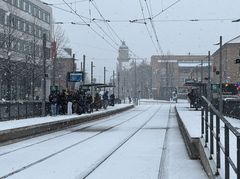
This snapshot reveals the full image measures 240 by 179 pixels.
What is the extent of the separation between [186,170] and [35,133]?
36.1ft

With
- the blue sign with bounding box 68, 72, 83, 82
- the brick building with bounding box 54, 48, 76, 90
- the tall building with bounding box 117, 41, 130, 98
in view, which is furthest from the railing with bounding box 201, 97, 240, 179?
the tall building with bounding box 117, 41, 130, 98

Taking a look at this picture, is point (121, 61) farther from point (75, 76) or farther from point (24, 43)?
point (75, 76)

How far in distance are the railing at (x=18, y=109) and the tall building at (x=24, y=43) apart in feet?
25.3

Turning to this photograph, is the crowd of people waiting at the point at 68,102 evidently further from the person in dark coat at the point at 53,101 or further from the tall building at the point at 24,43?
the tall building at the point at 24,43

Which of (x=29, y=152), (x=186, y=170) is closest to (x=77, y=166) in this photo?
(x=186, y=170)

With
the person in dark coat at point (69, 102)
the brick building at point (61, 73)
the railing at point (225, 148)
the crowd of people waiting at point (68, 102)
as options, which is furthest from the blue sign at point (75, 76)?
the railing at point (225, 148)

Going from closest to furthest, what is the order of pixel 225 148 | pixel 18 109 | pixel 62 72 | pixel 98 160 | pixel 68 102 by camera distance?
1. pixel 225 148
2. pixel 98 160
3. pixel 18 109
4. pixel 68 102
5. pixel 62 72

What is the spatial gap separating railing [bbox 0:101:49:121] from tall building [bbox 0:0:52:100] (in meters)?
7.71

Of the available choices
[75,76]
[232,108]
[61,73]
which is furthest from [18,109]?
[61,73]

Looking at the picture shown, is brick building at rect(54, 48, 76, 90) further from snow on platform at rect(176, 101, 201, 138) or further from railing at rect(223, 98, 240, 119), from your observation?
railing at rect(223, 98, 240, 119)

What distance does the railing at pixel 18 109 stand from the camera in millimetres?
24797

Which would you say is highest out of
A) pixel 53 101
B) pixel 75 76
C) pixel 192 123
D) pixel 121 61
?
pixel 121 61

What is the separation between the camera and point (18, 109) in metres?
26.7

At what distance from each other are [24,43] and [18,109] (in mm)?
30563
